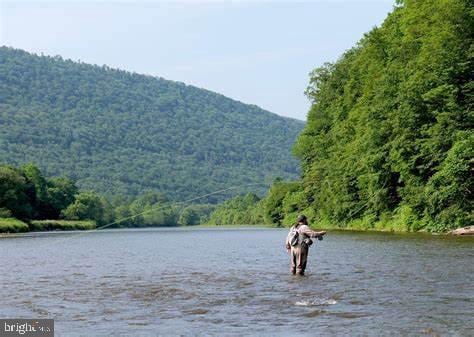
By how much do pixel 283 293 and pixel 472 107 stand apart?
3290 centimetres

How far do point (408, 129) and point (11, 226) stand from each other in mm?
56591

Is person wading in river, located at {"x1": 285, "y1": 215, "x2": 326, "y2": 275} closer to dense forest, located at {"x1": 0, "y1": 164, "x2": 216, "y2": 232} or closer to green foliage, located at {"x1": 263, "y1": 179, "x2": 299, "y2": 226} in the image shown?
dense forest, located at {"x1": 0, "y1": 164, "x2": 216, "y2": 232}

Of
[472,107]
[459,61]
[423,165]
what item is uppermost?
[459,61]

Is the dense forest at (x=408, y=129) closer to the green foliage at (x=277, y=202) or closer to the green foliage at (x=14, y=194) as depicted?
the green foliage at (x=277, y=202)

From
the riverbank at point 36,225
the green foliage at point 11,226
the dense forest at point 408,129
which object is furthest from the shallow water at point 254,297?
the riverbank at point 36,225

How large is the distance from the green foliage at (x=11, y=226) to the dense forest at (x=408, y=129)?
36.7 meters

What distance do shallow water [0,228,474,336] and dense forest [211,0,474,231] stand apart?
58.8 feet

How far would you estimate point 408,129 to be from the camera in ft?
163

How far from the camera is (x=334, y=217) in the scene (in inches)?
2847

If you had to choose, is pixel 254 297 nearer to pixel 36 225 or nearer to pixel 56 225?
pixel 36 225

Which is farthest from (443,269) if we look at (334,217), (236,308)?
(334,217)

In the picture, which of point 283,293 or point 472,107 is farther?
point 472,107

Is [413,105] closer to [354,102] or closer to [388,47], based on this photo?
[388,47]

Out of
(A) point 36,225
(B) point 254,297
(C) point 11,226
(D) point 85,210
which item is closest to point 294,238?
(B) point 254,297
